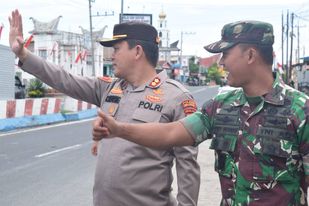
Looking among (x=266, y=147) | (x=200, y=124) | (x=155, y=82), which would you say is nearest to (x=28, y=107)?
(x=155, y=82)

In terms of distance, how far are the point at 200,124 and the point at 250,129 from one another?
0.84 ft

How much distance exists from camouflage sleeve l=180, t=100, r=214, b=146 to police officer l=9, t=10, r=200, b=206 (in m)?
0.54

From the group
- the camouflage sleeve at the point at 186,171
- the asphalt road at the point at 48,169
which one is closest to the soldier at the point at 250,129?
the camouflage sleeve at the point at 186,171

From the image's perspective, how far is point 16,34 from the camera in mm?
3150

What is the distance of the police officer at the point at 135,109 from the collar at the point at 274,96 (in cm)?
68

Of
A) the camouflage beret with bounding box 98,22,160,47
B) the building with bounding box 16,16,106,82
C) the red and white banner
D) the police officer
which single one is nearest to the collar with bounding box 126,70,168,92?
the police officer

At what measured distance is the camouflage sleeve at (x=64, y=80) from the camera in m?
3.28

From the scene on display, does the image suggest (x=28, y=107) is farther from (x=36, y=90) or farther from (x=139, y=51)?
(x=36, y=90)

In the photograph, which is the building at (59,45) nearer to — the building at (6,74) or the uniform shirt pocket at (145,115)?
the building at (6,74)

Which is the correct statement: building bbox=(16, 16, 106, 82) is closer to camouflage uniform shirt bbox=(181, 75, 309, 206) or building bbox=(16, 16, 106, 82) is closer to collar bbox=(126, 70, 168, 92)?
collar bbox=(126, 70, 168, 92)

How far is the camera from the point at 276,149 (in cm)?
227

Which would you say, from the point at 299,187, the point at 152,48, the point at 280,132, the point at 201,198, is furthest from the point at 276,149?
the point at 201,198

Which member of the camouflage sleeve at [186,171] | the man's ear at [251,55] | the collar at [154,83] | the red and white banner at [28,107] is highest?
the man's ear at [251,55]

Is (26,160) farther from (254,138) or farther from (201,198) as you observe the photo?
(254,138)
